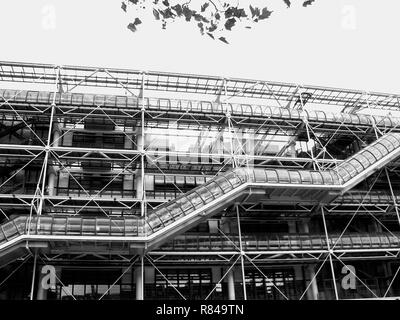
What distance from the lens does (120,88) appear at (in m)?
23.9

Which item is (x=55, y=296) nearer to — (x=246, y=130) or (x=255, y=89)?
(x=246, y=130)

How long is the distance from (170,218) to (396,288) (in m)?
13.6

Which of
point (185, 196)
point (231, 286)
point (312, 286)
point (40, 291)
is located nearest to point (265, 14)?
point (185, 196)

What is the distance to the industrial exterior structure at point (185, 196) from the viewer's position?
1773 centimetres

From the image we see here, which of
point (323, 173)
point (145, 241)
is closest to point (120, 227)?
point (145, 241)

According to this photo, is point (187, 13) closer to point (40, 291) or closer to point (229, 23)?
point (229, 23)

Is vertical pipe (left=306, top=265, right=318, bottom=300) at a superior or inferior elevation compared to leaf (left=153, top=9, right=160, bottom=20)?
inferior

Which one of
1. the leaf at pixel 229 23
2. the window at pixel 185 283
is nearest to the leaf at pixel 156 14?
the leaf at pixel 229 23

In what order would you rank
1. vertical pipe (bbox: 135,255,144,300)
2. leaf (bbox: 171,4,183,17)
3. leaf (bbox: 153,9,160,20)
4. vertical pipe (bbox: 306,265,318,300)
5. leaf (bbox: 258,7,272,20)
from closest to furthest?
leaf (bbox: 258,7,272,20) < leaf (bbox: 171,4,183,17) < leaf (bbox: 153,9,160,20) < vertical pipe (bbox: 135,255,144,300) < vertical pipe (bbox: 306,265,318,300)

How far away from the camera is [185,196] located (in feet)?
58.7

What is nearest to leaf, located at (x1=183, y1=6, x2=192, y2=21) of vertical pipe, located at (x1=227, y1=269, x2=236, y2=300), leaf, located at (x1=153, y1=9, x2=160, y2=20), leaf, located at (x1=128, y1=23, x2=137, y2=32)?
leaf, located at (x1=153, y1=9, x2=160, y2=20)

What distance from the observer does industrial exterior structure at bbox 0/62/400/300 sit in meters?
17.7

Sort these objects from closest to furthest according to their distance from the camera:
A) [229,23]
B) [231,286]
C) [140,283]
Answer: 1. [229,23]
2. [140,283]
3. [231,286]

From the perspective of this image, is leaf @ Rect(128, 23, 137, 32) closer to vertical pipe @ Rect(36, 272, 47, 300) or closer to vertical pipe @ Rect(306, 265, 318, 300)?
vertical pipe @ Rect(36, 272, 47, 300)
